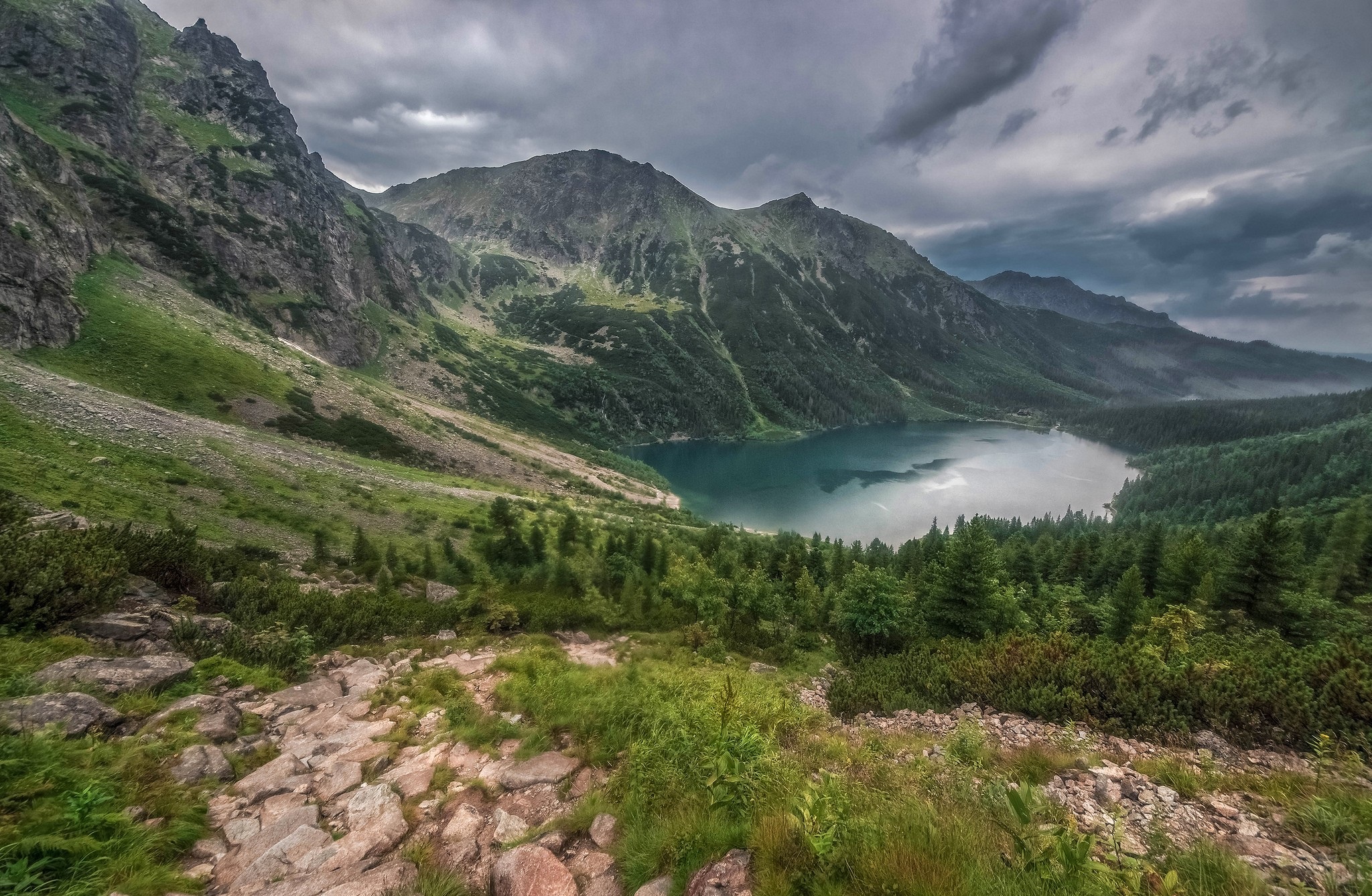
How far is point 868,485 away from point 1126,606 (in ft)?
390

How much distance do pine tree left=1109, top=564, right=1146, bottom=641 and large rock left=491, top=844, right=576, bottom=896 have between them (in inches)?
1055

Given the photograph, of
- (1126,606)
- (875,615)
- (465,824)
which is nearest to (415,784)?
(465,824)

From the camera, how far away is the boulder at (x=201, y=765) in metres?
6.79

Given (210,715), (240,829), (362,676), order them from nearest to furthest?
(240,829) < (210,715) < (362,676)

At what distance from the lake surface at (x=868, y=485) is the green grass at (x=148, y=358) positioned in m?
74.6

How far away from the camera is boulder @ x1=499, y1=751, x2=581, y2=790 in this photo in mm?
7355

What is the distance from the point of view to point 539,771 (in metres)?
7.62

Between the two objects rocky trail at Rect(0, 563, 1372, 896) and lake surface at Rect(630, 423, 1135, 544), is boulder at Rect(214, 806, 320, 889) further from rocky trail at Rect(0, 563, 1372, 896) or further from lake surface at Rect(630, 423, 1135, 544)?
lake surface at Rect(630, 423, 1135, 544)

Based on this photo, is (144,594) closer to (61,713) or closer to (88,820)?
(61,713)

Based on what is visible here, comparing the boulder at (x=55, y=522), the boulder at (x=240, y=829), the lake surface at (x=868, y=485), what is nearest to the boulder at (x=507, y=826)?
the boulder at (x=240, y=829)

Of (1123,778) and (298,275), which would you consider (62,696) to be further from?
(298,275)

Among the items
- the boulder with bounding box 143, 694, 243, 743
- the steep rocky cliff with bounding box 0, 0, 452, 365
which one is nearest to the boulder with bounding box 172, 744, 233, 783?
the boulder with bounding box 143, 694, 243, 743

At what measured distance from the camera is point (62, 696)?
729 cm

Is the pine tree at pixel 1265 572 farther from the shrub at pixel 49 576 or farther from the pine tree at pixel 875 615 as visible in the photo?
the shrub at pixel 49 576
